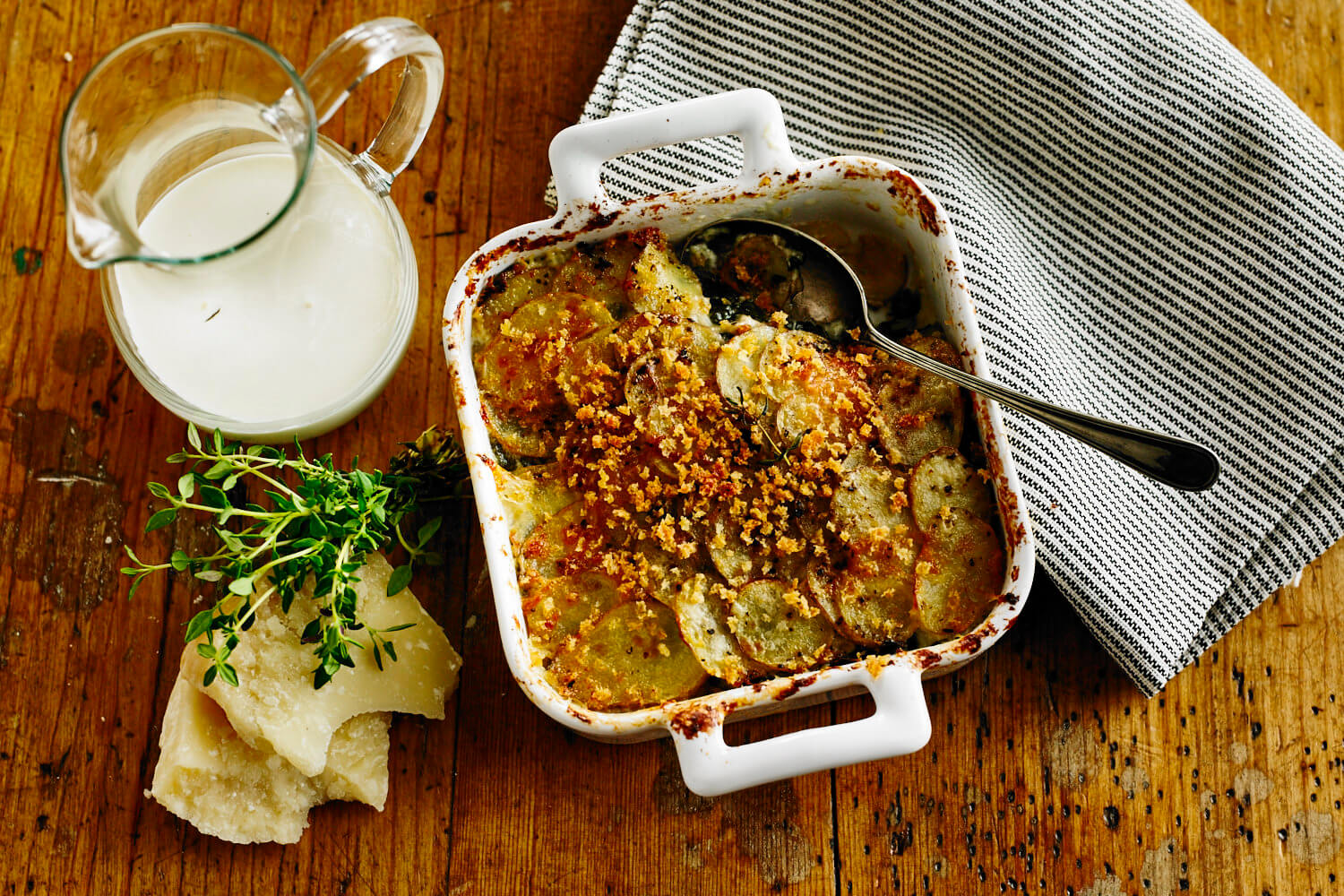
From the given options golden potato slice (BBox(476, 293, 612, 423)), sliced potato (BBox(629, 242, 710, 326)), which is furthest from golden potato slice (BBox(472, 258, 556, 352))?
sliced potato (BBox(629, 242, 710, 326))

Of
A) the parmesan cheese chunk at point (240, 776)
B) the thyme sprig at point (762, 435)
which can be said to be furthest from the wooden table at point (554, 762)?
the thyme sprig at point (762, 435)

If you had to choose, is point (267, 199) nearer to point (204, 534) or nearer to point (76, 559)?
point (204, 534)

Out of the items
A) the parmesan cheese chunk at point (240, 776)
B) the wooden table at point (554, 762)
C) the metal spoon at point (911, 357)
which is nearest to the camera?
the metal spoon at point (911, 357)

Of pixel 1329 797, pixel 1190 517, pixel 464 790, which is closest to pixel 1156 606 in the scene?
pixel 1190 517

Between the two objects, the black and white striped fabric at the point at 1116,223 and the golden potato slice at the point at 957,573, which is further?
the black and white striped fabric at the point at 1116,223

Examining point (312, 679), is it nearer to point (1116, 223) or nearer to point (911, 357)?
point (911, 357)

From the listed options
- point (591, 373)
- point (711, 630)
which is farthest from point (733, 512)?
point (591, 373)

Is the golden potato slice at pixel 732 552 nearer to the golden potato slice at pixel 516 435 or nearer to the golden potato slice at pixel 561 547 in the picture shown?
the golden potato slice at pixel 561 547
